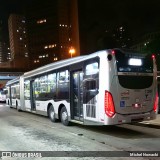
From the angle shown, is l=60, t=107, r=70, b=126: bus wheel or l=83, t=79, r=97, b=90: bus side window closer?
l=83, t=79, r=97, b=90: bus side window

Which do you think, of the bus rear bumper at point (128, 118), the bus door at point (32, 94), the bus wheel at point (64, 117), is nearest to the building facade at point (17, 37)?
the bus door at point (32, 94)

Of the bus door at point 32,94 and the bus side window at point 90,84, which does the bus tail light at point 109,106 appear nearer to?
the bus side window at point 90,84

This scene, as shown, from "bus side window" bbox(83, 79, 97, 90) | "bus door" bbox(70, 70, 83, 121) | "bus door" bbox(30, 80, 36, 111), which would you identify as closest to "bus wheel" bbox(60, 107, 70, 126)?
"bus door" bbox(70, 70, 83, 121)

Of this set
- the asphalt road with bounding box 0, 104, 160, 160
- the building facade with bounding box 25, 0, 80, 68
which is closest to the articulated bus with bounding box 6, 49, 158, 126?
the asphalt road with bounding box 0, 104, 160, 160

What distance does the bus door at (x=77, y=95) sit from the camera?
12391mm

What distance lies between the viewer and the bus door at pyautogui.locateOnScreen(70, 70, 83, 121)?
1239cm

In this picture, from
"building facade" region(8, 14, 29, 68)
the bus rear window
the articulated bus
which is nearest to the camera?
the articulated bus

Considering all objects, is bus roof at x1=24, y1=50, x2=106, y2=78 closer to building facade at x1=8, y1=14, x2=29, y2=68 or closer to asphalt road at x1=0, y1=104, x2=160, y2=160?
asphalt road at x1=0, y1=104, x2=160, y2=160

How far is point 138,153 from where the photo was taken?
792 centimetres

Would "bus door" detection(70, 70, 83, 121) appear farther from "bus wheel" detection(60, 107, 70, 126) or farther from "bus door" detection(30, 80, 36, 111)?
"bus door" detection(30, 80, 36, 111)

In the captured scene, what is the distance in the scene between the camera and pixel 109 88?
34.1 ft

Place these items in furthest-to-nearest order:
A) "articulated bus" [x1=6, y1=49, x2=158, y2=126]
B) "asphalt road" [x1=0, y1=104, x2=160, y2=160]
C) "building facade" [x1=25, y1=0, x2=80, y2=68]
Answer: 1. "building facade" [x1=25, y1=0, x2=80, y2=68]
2. "articulated bus" [x1=6, y1=49, x2=158, y2=126]
3. "asphalt road" [x1=0, y1=104, x2=160, y2=160]

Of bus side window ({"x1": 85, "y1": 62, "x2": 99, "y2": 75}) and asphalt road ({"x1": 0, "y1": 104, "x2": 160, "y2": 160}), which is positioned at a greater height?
bus side window ({"x1": 85, "y1": 62, "x2": 99, "y2": 75})

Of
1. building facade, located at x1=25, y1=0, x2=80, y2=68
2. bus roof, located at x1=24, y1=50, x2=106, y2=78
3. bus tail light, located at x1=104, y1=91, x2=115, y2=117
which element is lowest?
bus tail light, located at x1=104, y1=91, x2=115, y2=117
